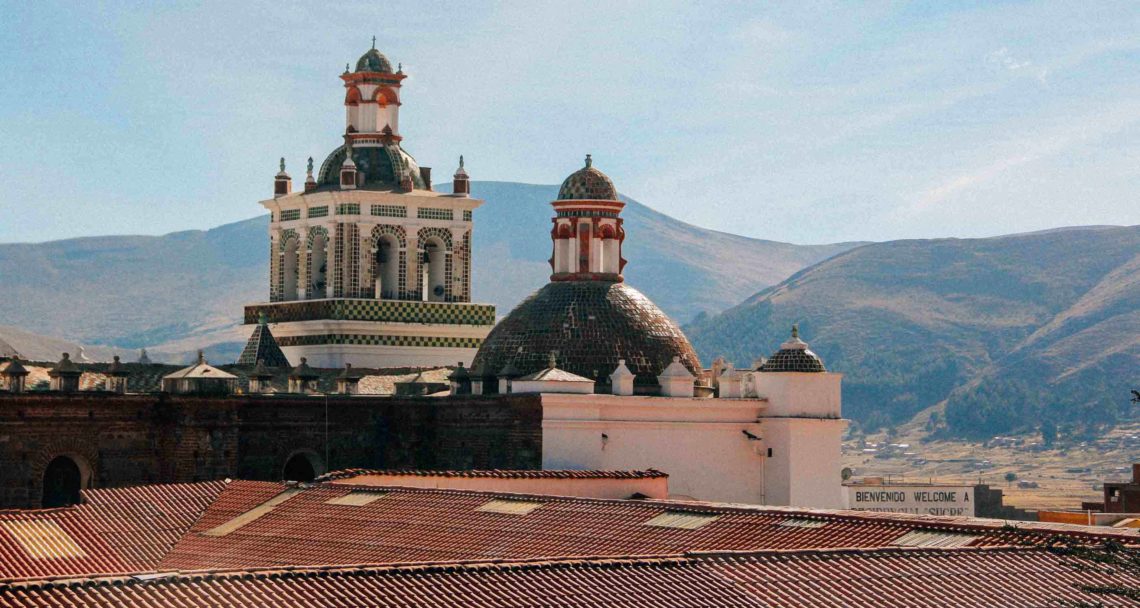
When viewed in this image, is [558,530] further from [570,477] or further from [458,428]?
[458,428]

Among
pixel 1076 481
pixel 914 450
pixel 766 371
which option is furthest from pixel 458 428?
pixel 914 450

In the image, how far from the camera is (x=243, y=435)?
5022cm

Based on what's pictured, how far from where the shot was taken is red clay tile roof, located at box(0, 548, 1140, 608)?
26453 millimetres

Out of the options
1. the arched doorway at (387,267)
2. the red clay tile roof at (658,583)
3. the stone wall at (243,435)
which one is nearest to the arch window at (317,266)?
the arched doorway at (387,267)

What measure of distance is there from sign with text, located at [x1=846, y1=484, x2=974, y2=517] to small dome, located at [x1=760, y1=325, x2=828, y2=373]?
3.74m

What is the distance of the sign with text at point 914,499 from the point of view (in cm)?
5212

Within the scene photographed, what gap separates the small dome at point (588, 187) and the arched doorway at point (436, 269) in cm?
756

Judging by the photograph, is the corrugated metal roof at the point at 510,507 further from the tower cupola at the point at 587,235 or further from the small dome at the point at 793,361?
the tower cupola at the point at 587,235

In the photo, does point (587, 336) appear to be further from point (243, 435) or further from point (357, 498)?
point (357, 498)

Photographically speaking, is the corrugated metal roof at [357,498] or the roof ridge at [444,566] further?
the corrugated metal roof at [357,498]

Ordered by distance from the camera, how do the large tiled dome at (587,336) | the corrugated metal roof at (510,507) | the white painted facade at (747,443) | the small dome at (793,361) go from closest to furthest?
1. the corrugated metal roof at (510,507)
2. the white painted facade at (747,443)
3. the small dome at (793,361)
4. the large tiled dome at (587,336)

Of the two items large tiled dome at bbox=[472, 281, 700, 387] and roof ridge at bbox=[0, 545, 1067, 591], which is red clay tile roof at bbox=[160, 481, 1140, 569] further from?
large tiled dome at bbox=[472, 281, 700, 387]

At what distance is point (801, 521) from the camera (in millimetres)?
36812

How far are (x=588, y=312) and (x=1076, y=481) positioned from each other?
390 ft
